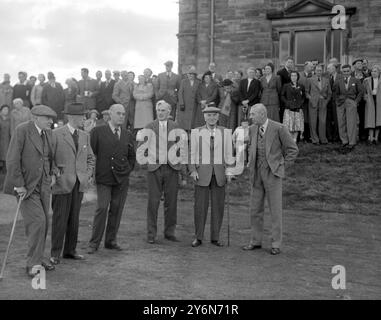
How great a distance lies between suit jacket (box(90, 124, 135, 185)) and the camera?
7.93 m

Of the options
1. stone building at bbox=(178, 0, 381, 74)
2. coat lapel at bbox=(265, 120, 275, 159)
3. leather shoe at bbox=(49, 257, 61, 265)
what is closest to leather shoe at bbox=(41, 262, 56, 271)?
leather shoe at bbox=(49, 257, 61, 265)

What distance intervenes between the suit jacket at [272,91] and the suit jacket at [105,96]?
4369 millimetres

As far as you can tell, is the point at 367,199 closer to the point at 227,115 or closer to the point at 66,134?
the point at 227,115

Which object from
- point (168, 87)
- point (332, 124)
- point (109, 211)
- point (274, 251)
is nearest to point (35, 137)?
point (109, 211)

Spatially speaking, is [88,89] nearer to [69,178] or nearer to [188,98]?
[188,98]

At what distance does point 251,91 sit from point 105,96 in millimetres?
4284

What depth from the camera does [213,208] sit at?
8.53m

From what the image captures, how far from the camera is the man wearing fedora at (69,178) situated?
7.12 metres

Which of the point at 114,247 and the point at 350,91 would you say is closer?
the point at 114,247

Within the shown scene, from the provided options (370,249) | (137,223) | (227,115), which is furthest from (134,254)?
(227,115)

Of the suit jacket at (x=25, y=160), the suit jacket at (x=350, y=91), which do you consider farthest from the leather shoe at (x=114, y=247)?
the suit jacket at (x=350, y=91)

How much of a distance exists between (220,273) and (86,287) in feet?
5.44

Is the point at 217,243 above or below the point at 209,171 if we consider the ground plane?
below

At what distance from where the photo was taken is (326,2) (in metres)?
19.6
